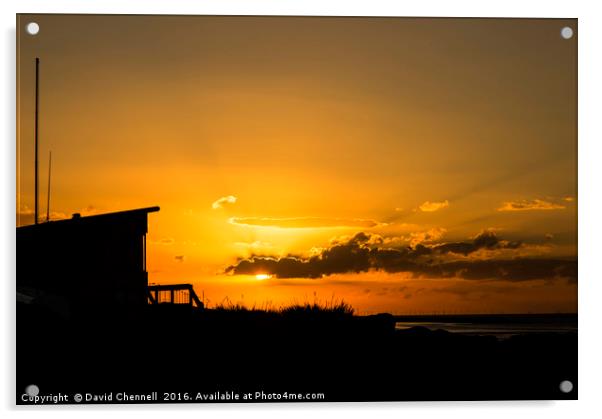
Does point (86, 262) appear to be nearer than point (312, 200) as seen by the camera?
No

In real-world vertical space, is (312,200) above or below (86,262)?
above

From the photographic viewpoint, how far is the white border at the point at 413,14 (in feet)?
14.5

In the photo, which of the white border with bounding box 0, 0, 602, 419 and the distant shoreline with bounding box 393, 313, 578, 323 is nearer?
the white border with bounding box 0, 0, 602, 419

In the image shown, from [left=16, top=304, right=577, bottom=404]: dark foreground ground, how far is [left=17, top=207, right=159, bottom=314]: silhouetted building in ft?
0.32


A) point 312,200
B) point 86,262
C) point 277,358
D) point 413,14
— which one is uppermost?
point 413,14

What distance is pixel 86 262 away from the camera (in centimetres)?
476

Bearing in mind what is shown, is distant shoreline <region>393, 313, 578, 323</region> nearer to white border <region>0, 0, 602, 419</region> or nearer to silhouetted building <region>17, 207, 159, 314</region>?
white border <region>0, 0, 602, 419</region>

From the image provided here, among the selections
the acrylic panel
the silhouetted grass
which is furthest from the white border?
the silhouetted grass

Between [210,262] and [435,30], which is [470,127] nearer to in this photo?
[435,30]

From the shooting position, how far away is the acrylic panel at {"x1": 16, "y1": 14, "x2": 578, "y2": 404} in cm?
450

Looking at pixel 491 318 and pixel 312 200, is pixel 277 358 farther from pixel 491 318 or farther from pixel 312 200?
pixel 491 318

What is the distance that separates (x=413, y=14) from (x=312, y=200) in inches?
43.3

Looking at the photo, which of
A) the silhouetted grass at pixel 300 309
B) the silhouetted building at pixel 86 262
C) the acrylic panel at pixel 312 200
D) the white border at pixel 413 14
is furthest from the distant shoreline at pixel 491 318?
the silhouetted building at pixel 86 262

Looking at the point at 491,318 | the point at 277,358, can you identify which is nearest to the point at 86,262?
the point at 277,358
